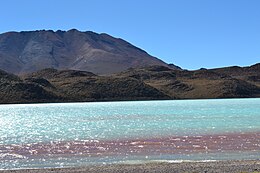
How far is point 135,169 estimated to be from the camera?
95.4 feet

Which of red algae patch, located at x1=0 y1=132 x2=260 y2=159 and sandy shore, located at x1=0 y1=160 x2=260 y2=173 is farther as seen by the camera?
red algae patch, located at x1=0 y1=132 x2=260 y2=159

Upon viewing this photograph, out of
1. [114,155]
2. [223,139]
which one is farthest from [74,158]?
[223,139]

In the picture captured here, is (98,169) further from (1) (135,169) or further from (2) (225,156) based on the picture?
(2) (225,156)

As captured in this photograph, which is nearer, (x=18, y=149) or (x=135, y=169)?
(x=135, y=169)

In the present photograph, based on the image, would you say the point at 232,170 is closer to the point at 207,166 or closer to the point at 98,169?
the point at 207,166

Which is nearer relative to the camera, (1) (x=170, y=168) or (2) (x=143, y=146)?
(1) (x=170, y=168)

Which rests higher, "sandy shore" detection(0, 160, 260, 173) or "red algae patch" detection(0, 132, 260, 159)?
"red algae patch" detection(0, 132, 260, 159)

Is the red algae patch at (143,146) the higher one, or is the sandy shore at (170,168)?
the red algae patch at (143,146)

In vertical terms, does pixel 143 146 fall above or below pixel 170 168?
above

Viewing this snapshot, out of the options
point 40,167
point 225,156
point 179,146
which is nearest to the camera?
point 40,167

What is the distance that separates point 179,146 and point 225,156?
7503 millimetres

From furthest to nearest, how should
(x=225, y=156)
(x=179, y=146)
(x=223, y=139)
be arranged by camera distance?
(x=223, y=139)
(x=179, y=146)
(x=225, y=156)

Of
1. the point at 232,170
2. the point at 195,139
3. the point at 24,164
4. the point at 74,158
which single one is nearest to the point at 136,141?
the point at 195,139

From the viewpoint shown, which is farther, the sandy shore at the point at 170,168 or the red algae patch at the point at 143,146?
the red algae patch at the point at 143,146
